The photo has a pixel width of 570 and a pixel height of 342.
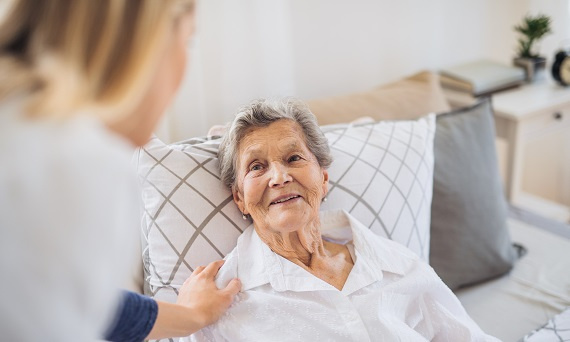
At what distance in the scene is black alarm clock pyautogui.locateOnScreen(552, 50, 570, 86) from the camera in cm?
267

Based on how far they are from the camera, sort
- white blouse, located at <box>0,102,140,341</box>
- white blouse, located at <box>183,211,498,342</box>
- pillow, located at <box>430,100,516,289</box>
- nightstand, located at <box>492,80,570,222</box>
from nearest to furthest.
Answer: white blouse, located at <box>0,102,140,341</box> → white blouse, located at <box>183,211,498,342</box> → pillow, located at <box>430,100,516,289</box> → nightstand, located at <box>492,80,570,222</box>

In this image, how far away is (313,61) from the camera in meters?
2.35

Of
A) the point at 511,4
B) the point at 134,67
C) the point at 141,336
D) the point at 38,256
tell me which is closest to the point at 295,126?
the point at 141,336

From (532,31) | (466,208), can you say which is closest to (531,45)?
(532,31)

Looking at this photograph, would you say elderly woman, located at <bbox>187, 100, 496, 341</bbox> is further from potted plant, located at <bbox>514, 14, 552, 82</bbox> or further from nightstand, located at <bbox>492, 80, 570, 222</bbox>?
potted plant, located at <bbox>514, 14, 552, 82</bbox>

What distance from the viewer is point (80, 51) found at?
651 mm

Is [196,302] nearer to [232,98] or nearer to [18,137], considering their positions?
[18,137]

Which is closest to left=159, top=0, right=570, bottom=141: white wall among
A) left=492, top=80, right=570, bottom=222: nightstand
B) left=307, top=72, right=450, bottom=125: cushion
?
left=307, top=72, right=450, bottom=125: cushion

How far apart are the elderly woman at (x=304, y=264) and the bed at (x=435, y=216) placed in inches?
3.6

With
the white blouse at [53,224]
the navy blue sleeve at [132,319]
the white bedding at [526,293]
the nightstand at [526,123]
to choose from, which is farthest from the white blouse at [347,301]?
the nightstand at [526,123]

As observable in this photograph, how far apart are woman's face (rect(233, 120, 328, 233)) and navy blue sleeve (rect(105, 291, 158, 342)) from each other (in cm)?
35

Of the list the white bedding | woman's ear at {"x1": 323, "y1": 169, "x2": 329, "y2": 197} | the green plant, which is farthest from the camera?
the green plant

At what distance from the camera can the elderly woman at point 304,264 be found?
124 centimetres

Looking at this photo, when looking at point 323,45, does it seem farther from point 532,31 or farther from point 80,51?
point 80,51
